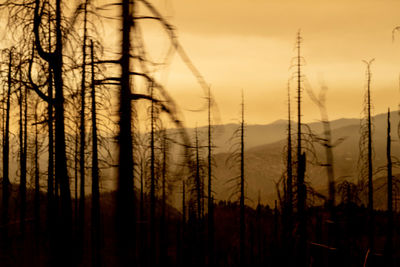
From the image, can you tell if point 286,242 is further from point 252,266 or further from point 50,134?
point 252,266

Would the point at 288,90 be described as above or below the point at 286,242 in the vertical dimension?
above

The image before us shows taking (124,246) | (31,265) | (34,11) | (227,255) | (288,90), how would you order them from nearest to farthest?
1. (124,246)
2. (34,11)
3. (31,265)
4. (288,90)
5. (227,255)

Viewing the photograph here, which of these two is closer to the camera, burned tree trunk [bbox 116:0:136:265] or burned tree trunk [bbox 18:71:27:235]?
burned tree trunk [bbox 116:0:136:265]

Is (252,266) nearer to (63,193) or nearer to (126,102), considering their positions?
(63,193)

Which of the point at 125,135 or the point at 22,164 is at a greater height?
the point at 125,135

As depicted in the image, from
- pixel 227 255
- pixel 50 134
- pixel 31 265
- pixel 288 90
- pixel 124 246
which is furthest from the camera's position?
pixel 227 255

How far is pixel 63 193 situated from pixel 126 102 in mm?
6718

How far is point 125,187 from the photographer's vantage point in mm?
5379

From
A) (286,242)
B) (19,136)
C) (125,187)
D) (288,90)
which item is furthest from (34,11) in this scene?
(288,90)

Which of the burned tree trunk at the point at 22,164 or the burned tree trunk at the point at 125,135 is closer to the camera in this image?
the burned tree trunk at the point at 125,135

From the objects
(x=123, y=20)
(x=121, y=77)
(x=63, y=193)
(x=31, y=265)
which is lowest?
(x=31, y=265)

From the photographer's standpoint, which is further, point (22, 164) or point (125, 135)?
point (22, 164)

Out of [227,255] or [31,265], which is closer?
[31,265]

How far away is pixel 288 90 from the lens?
30312 millimetres
